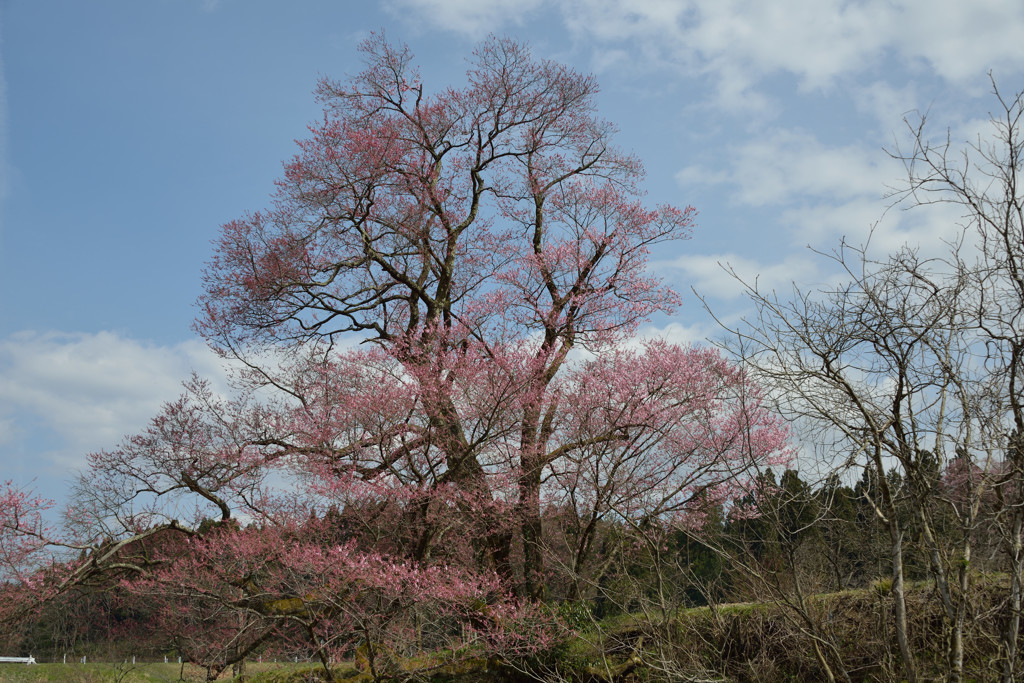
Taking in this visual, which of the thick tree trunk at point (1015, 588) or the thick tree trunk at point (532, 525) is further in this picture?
the thick tree trunk at point (532, 525)

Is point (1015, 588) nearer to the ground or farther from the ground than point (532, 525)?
nearer to the ground

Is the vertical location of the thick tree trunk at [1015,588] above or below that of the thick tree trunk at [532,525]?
below

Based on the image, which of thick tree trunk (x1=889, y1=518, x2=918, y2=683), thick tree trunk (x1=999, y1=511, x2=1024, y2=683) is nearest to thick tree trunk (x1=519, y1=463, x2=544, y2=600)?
thick tree trunk (x1=889, y1=518, x2=918, y2=683)

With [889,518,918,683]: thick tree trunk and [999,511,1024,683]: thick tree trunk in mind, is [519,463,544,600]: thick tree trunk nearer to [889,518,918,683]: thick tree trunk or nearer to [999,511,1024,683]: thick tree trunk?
[889,518,918,683]: thick tree trunk

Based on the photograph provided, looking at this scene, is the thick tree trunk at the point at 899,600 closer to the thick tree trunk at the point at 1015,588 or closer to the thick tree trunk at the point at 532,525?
the thick tree trunk at the point at 1015,588

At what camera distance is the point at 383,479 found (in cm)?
964

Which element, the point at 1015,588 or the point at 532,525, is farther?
the point at 532,525

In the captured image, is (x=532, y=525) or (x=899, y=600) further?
(x=532, y=525)

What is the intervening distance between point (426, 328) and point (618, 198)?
3858 millimetres

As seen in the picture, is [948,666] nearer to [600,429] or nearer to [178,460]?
[600,429]

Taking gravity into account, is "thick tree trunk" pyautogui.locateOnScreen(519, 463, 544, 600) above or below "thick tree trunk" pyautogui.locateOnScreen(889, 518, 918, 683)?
above

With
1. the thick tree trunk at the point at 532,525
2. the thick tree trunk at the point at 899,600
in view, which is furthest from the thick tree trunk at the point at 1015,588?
the thick tree trunk at the point at 532,525

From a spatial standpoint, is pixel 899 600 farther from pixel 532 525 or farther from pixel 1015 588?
pixel 532 525

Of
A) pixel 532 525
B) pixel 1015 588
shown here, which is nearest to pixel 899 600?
pixel 1015 588
